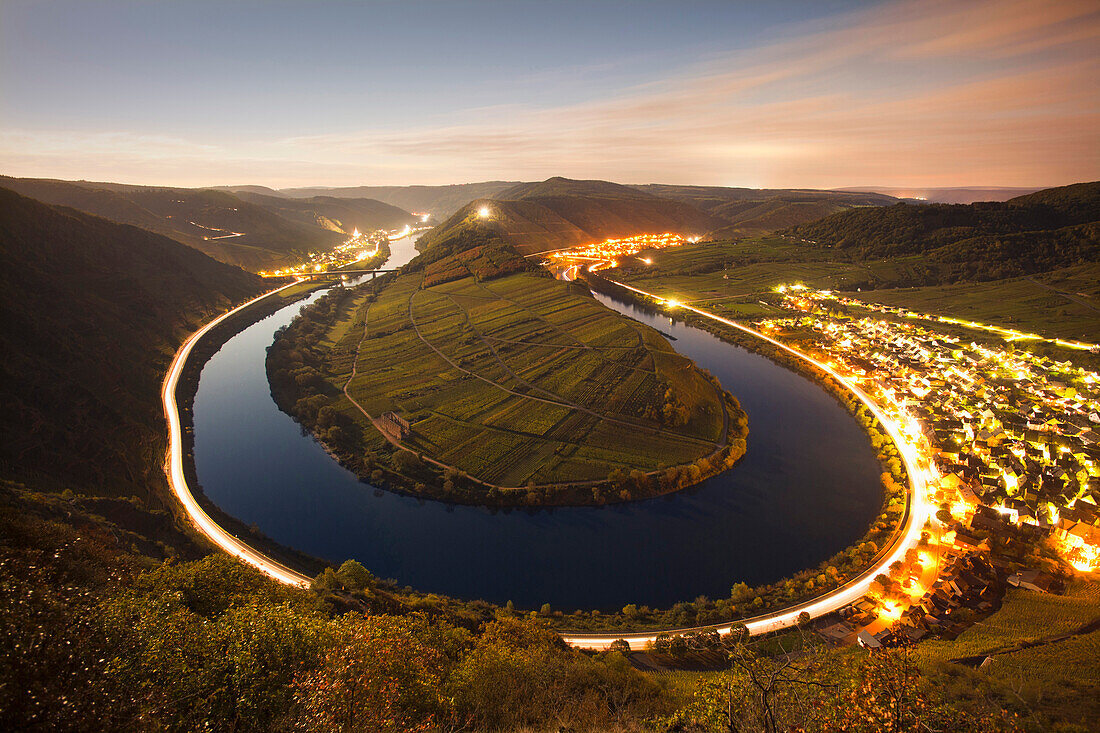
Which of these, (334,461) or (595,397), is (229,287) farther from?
(595,397)

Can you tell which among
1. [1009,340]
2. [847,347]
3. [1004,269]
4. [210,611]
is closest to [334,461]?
[210,611]

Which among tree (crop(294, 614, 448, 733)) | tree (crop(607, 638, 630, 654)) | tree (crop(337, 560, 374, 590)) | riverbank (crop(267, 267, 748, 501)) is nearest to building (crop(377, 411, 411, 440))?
riverbank (crop(267, 267, 748, 501))

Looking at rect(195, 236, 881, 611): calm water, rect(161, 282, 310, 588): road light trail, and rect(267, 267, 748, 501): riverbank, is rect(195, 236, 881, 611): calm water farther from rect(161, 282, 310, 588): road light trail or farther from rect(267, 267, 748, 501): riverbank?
rect(161, 282, 310, 588): road light trail

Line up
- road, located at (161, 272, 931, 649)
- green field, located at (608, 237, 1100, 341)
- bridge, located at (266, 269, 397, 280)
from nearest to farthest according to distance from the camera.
→ road, located at (161, 272, 931, 649) < green field, located at (608, 237, 1100, 341) < bridge, located at (266, 269, 397, 280)

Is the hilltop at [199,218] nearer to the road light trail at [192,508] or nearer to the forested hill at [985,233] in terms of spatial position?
the road light trail at [192,508]

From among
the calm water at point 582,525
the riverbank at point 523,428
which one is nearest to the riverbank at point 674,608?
the calm water at point 582,525

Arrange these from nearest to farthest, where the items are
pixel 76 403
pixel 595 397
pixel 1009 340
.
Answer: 1. pixel 76 403
2. pixel 595 397
3. pixel 1009 340

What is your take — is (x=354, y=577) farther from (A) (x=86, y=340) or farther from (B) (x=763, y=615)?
(A) (x=86, y=340)
